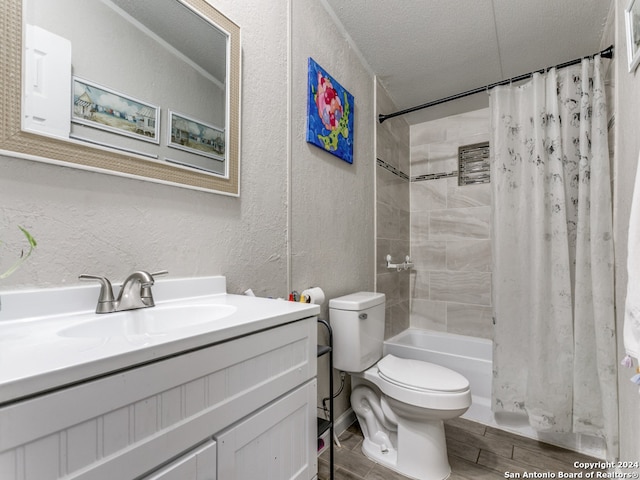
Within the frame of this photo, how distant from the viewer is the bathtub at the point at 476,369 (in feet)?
5.38

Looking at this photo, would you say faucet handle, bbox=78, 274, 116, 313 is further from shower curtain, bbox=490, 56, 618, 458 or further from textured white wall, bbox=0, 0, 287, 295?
shower curtain, bbox=490, 56, 618, 458

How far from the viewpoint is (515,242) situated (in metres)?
1.82

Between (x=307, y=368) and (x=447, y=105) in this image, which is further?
(x=447, y=105)

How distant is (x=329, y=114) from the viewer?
5.57 feet

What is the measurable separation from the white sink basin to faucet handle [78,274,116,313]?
0.02m

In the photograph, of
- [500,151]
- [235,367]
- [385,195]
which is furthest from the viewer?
[385,195]

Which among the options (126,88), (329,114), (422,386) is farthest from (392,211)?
(126,88)

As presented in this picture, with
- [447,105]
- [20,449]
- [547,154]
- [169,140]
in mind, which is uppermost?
[447,105]

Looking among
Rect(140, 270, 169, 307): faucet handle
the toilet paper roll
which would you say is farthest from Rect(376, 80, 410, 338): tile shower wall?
Rect(140, 270, 169, 307): faucet handle

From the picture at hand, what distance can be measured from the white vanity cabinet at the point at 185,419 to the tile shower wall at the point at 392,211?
1.49 meters

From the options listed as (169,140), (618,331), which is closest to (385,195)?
(618,331)

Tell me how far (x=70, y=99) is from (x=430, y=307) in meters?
2.71

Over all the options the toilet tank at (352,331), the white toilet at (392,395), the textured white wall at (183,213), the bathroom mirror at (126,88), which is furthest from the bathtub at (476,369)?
the bathroom mirror at (126,88)

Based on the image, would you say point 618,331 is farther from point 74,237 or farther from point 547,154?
point 74,237
